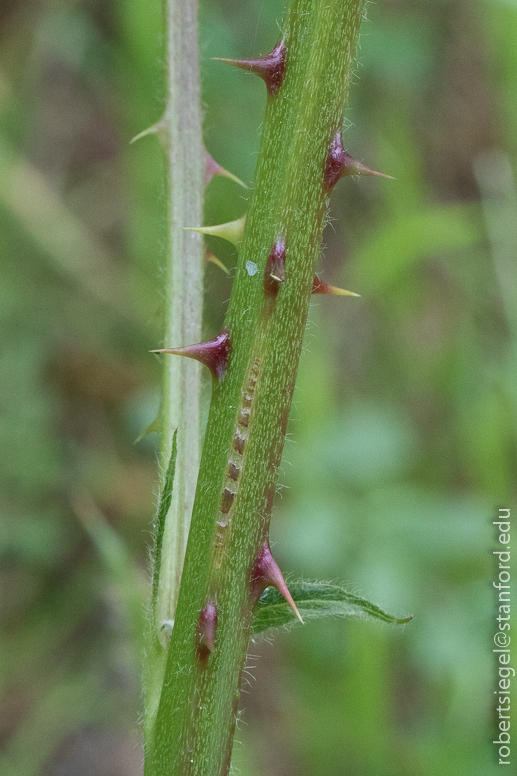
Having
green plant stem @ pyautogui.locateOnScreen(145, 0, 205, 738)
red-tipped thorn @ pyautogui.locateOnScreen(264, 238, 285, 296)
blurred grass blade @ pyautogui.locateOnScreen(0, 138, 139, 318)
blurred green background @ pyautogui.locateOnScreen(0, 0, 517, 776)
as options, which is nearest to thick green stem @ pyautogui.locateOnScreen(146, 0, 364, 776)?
red-tipped thorn @ pyautogui.locateOnScreen(264, 238, 285, 296)

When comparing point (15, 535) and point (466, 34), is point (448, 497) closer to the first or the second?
point (15, 535)

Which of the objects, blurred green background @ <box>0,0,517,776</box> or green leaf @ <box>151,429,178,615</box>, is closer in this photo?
green leaf @ <box>151,429,178,615</box>

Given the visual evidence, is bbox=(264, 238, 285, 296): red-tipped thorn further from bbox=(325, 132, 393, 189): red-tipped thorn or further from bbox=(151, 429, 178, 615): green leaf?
bbox=(151, 429, 178, 615): green leaf

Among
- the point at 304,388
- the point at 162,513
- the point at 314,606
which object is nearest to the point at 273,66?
the point at 162,513

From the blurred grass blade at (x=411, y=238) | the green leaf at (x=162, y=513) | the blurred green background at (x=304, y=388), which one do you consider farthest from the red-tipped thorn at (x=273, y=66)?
the blurred grass blade at (x=411, y=238)

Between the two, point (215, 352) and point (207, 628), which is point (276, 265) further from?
point (207, 628)
